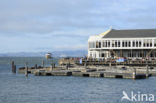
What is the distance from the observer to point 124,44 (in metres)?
93.5

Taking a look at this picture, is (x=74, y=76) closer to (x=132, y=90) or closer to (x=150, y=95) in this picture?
(x=132, y=90)

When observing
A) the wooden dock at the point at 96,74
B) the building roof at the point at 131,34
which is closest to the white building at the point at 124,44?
the building roof at the point at 131,34

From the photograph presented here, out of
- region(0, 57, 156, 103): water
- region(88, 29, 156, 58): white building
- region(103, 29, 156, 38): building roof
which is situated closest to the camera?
region(0, 57, 156, 103): water

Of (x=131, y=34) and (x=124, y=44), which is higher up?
(x=131, y=34)

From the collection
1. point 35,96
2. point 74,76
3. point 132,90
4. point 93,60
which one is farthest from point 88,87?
point 93,60

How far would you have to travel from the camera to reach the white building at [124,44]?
299 ft

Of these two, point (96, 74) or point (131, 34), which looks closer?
point (96, 74)

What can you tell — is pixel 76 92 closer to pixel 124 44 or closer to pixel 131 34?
pixel 124 44

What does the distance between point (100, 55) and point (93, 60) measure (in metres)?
7.88

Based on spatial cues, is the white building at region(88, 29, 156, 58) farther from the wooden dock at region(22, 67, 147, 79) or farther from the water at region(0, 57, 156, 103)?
the water at region(0, 57, 156, 103)

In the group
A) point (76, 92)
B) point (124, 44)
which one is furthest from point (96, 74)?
point (124, 44)

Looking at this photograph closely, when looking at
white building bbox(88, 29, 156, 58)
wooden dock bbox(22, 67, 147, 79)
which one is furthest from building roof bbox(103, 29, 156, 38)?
wooden dock bbox(22, 67, 147, 79)

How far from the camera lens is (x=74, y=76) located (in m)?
70.3

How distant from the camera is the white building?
91.0m
